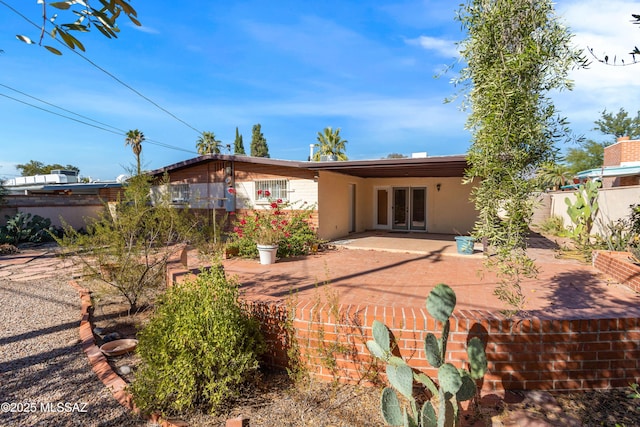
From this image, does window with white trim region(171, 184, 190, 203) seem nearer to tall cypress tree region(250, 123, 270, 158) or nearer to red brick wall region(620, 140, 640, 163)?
red brick wall region(620, 140, 640, 163)

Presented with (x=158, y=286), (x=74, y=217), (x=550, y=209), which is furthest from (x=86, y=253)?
(x=550, y=209)

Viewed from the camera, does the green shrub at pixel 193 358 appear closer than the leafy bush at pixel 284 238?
Yes

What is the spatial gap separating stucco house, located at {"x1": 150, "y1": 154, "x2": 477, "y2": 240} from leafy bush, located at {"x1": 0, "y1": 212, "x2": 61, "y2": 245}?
17.3ft

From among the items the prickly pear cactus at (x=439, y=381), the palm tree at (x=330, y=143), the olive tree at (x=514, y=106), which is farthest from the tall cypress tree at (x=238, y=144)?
the prickly pear cactus at (x=439, y=381)

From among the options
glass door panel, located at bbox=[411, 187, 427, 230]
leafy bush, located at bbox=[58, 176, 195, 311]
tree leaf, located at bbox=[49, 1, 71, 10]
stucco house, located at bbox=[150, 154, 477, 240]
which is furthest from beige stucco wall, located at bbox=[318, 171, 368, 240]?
tree leaf, located at bbox=[49, 1, 71, 10]

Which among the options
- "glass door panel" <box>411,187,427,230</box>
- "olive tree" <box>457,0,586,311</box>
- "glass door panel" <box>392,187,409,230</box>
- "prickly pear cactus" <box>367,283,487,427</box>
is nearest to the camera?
"prickly pear cactus" <box>367,283,487,427</box>

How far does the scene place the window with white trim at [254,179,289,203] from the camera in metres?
11.4

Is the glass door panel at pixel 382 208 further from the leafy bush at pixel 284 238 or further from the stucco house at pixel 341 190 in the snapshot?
the leafy bush at pixel 284 238

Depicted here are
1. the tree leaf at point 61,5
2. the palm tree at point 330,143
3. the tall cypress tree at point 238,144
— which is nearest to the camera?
the tree leaf at point 61,5

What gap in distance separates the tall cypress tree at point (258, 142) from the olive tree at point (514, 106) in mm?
43786

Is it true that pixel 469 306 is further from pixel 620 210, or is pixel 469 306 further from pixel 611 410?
pixel 620 210

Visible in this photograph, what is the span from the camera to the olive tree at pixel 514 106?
2793 millimetres

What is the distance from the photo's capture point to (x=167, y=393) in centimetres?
285

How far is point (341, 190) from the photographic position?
12.6 metres
